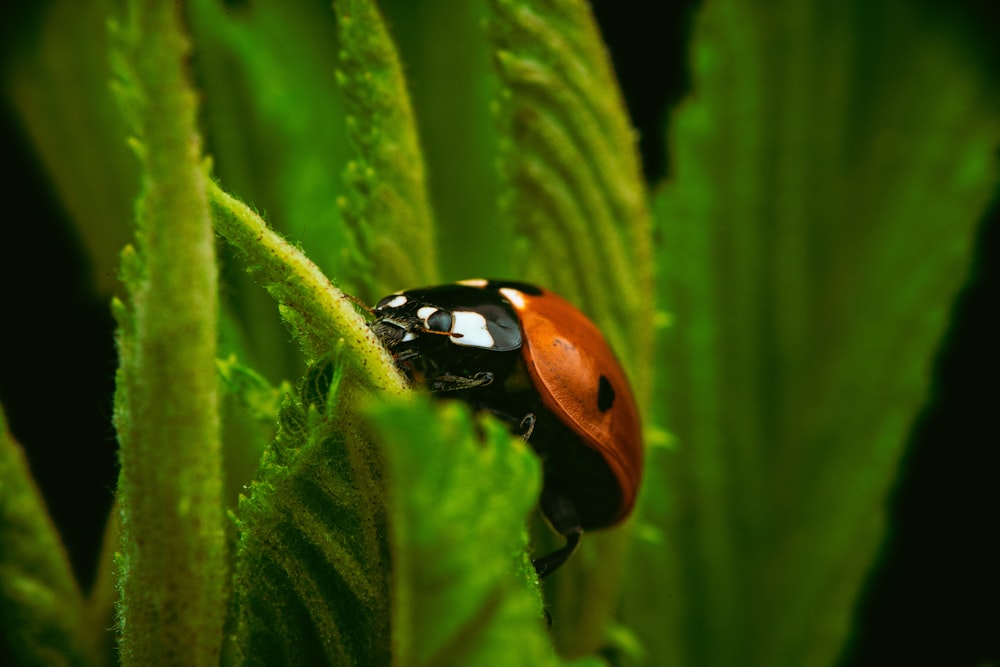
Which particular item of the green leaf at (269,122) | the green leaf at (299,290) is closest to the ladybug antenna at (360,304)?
the green leaf at (269,122)

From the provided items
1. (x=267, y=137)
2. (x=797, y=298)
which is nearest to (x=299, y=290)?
(x=267, y=137)

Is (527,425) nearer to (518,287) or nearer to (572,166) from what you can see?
(518,287)

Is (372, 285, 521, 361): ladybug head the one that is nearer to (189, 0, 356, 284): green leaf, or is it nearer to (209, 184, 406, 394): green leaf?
(189, 0, 356, 284): green leaf

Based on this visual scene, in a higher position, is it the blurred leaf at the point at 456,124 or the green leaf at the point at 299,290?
the green leaf at the point at 299,290

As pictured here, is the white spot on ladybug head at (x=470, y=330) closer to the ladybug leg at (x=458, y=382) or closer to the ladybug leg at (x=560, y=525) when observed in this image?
the ladybug leg at (x=458, y=382)

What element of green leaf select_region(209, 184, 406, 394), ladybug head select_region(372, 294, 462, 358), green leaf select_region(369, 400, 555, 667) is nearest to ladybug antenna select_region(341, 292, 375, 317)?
ladybug head select_region(372, 294, 462, 358)

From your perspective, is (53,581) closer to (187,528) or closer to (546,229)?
(187,528)
